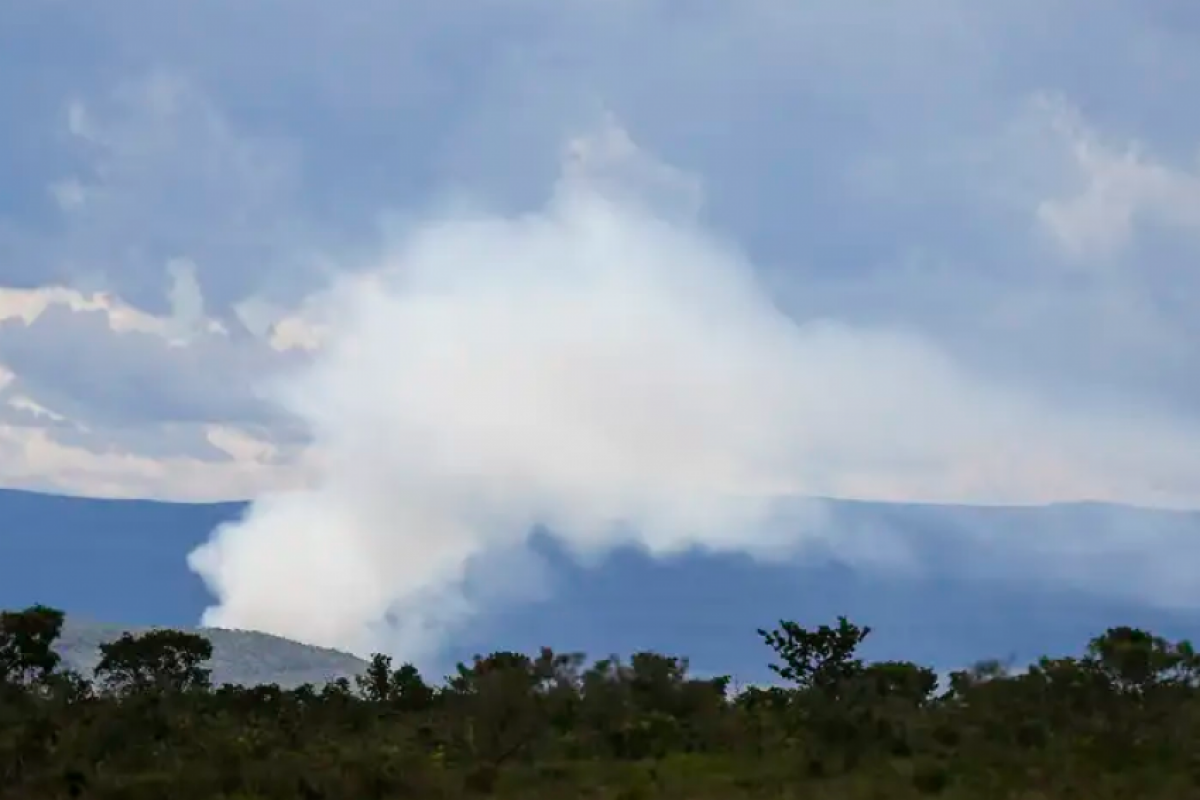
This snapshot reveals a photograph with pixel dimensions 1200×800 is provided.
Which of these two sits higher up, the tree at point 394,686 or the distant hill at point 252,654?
the distant hill at point 252,654

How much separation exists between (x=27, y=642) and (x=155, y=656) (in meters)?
4.08

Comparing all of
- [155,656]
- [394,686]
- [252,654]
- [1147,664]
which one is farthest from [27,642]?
[252,654]

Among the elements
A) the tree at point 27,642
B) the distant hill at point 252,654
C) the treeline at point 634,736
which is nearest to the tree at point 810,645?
the treeline at point 634,736

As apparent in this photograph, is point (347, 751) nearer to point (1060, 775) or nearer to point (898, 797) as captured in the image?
point (898, 797)

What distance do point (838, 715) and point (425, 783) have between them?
18.2 ft

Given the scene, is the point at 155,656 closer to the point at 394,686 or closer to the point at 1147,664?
the point at 394,686

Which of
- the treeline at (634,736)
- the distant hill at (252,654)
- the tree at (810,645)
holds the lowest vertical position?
the treeline at (634,736)

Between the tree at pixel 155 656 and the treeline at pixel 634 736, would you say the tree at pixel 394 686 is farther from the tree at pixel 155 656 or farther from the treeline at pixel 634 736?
the tree at pixel 155 656

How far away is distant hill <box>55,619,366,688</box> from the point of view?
108 metres

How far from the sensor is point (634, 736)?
21672mm

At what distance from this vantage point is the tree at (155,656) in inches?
1743

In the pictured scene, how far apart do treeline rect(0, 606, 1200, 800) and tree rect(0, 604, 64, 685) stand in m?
16.8

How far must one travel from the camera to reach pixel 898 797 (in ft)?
54.6

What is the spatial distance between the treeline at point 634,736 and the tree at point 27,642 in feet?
55.1
